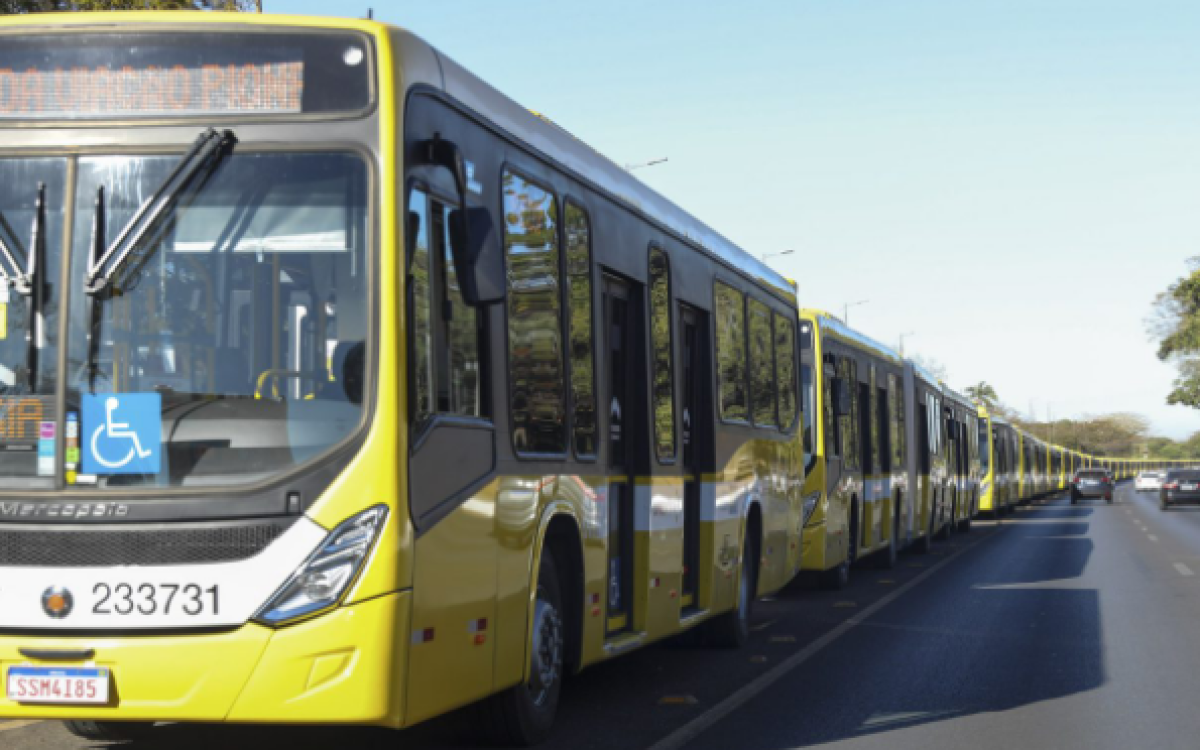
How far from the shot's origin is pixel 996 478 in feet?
161

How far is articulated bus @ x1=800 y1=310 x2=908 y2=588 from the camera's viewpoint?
1772cm

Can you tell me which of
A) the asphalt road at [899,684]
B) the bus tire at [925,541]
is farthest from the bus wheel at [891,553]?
the bus tire at [925,541]

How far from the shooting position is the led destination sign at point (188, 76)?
21.6 feet

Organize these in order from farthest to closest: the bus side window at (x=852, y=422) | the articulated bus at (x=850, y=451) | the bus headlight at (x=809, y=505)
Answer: the bus side window at (x=852, y=422) < the articulated bus at (x=850, y=451) < the bus headlight at (x=809, y=505)

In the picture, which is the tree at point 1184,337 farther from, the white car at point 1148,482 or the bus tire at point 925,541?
the bus tire at point 925,541

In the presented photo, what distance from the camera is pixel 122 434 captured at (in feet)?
20.7

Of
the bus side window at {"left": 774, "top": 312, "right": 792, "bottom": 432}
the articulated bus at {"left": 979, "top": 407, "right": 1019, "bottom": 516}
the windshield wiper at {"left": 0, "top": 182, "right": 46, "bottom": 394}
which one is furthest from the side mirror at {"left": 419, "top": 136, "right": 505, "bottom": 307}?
the articulated bus at {"left": 979, "top": 407, "right": 1019, "bottom": 516}

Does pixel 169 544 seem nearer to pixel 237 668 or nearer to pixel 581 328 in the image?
pixel 237 668

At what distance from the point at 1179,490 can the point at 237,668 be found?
2283 inches

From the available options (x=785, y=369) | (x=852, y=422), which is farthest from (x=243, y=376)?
(x=852, y=422)

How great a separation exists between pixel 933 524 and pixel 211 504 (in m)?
23.7

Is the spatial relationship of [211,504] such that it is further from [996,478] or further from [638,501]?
[996,478]

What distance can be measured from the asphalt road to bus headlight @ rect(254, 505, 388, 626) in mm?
2163

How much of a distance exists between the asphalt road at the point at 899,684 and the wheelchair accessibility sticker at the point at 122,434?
7.80 feet
